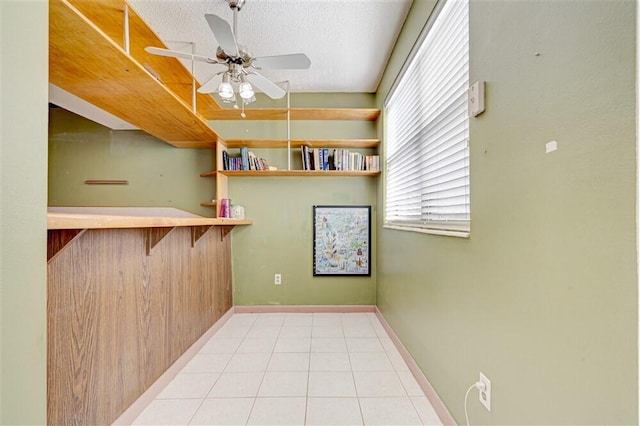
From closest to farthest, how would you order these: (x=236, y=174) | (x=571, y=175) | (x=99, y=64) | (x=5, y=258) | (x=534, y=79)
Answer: (x=5, y=258)
(x=571, y=175)
(x=534, y=79)
(x=99, y=64)
(x=236, y=174)

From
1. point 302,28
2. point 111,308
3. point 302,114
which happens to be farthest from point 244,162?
point 111,308

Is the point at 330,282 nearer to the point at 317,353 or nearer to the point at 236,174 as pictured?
the point at 317,353

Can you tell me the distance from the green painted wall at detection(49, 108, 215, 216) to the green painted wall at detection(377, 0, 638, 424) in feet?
9.05

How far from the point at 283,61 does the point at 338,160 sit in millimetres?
1261

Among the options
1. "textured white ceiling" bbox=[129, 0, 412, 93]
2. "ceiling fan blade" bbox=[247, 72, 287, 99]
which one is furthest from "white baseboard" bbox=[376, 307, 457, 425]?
"textured white ceiling" bbox=[129, 0, 412, 93]

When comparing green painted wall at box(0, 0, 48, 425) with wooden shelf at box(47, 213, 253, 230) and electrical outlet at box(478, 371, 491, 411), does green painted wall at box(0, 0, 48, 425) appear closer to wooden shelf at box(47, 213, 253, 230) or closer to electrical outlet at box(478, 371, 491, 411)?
wooden shelf at box(47, 213, 253, 230)

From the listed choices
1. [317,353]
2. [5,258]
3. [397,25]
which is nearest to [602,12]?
[5,258]

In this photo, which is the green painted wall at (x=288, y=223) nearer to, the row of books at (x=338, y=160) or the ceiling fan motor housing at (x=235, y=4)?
the row of books at (x=338, y=160)

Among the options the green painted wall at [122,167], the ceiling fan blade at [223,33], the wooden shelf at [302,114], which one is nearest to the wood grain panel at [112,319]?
Result: the ceiling fan blade at [223,33]

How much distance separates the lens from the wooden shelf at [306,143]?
2900 millimetres

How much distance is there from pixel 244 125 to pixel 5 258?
280cm

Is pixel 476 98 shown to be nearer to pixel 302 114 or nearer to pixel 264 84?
pixel 264 84

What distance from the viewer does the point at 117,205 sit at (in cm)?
312

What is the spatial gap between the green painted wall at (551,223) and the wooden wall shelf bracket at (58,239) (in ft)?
5.12
